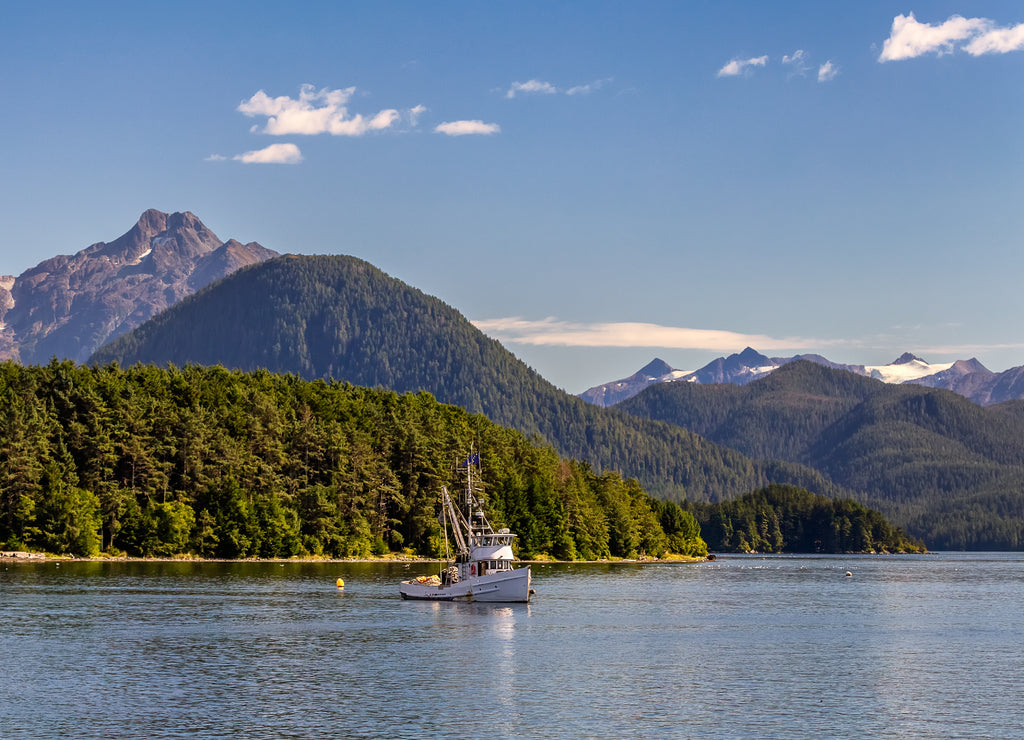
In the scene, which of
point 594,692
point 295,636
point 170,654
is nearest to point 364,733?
point 594,692

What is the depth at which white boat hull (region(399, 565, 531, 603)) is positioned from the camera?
128 meters

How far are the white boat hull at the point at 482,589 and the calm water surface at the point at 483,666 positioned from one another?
2.99m

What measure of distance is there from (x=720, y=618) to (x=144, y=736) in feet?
256

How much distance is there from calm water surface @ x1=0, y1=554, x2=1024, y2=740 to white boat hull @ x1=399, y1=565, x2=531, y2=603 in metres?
2.99

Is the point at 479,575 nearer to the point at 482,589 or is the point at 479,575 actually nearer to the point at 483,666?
the point at 482,589

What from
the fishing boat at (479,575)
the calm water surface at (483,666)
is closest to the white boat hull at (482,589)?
the fishing boat at (479,575)

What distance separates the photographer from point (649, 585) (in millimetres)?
176625

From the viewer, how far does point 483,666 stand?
78500 millimetres

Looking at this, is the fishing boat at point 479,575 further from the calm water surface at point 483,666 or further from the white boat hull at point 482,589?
the calm water surface at point 483,666

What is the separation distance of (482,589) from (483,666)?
51589 mm

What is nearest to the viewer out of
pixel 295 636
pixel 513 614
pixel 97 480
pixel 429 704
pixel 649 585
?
pixel 429 704

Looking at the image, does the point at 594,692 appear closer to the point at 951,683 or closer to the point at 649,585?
the point at 951,683

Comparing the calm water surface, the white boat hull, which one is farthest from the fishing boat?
the calm water surface

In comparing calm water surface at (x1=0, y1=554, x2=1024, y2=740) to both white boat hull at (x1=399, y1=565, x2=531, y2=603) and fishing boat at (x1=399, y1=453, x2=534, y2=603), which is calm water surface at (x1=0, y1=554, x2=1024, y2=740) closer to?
white boat hull at (x1=399, y1=565, x2=531, y2=603)
